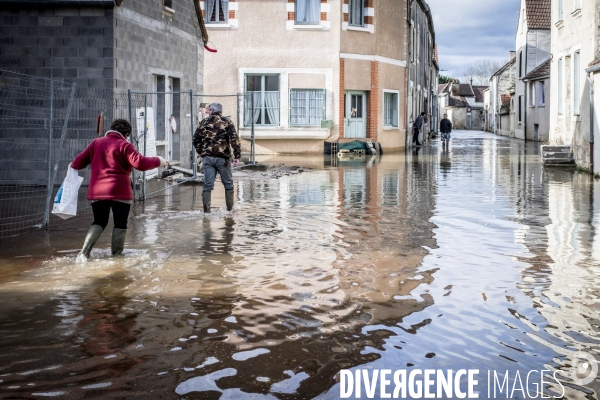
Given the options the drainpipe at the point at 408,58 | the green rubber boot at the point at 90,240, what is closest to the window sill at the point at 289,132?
the drainpipe at the point at 408,58

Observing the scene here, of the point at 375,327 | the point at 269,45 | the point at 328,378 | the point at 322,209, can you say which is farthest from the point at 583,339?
the point at 269,45

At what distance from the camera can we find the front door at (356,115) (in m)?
33.6

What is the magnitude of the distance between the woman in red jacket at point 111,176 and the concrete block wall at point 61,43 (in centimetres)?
774

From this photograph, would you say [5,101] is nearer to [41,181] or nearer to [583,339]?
[41,181]

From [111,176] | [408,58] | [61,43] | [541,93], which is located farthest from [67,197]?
[541,93]

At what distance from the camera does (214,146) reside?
42.7 feet

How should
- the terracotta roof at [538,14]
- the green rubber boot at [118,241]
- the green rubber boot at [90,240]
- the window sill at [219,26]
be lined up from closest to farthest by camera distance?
the green rubber boot at [90,240]
the green rubber boot at [118,241]
the window sill at [219,26]
the terracotta roof at [538,14]

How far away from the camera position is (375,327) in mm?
6086

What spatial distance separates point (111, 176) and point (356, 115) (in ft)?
83.9

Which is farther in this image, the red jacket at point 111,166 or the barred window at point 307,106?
the barred window at point 307,106

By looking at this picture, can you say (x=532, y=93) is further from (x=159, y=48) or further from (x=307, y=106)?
(x=159, y=48)

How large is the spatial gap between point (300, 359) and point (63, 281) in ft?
10.9

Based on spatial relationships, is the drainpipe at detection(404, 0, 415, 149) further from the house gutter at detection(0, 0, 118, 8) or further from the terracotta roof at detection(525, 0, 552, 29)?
the house gutter at detection(0, 0, 118, 8)

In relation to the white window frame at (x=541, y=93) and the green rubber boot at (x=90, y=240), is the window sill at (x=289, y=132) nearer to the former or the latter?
the white window frame at (x=541, y=93)
